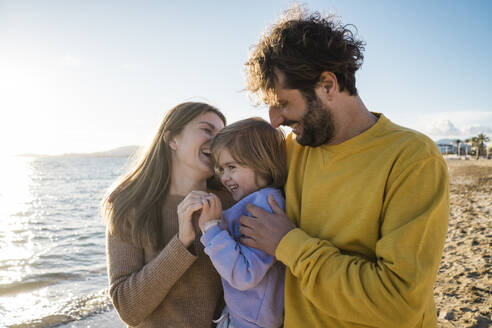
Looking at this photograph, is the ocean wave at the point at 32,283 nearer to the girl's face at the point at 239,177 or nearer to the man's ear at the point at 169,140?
the man's ear at the point at 169,140

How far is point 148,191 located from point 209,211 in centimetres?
78

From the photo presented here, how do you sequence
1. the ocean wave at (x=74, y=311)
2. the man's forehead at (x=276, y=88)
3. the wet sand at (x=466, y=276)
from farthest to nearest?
the ocean wave at (x=74, y=311)
the wet sand at (x=466, y=276)
the man's forehead at (x=276, y=88)

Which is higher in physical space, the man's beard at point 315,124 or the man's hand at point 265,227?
the man's beard at point 315,124

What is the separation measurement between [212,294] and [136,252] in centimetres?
64

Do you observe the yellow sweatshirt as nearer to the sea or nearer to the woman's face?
the woman's face

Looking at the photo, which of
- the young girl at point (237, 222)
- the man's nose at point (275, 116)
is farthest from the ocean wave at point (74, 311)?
the man's nose at point (275, 116)

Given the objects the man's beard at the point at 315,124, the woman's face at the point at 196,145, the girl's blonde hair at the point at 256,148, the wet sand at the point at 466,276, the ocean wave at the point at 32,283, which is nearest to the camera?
the man's beard at the point at 315,124

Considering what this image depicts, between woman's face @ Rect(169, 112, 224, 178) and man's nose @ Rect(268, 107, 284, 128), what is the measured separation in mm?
734

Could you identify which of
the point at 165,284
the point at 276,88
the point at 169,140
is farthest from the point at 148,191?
the point at 276,88

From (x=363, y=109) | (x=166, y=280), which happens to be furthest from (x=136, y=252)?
(x=363, y=109)

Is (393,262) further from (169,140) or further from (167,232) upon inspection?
(169,140)

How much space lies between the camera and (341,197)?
1854 millimetres

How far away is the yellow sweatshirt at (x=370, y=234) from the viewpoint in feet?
4.94

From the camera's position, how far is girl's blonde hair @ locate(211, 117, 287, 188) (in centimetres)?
240
